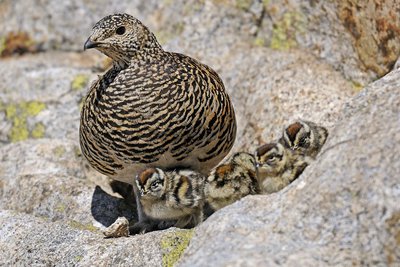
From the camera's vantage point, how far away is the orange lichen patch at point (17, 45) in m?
11.3

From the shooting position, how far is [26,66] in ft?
34.8

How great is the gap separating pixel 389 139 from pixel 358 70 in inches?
133

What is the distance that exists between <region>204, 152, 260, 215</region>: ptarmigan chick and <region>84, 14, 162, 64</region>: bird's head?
1.15 meters

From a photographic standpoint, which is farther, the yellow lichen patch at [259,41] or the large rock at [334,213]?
the yellow lichen patch at [259,41]

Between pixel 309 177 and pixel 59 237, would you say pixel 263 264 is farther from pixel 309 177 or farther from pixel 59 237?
pixel 59 237

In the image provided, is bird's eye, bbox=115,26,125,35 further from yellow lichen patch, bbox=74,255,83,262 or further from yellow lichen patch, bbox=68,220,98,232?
yellow lichen patch, bbox=74,255,83,262

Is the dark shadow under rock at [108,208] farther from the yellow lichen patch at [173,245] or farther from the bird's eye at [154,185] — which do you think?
the yellow lichen patch at [173,245]

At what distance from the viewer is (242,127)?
28.8 feet

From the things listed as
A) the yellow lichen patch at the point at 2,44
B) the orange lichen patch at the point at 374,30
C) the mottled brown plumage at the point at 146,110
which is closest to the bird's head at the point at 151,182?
the mottled brown plumage at the point at 146,110

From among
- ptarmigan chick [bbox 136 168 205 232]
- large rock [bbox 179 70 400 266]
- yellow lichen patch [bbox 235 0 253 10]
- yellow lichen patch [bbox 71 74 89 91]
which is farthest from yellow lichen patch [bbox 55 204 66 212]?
yellow lichen patch [bbox 235 0 253 10]

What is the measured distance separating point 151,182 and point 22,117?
3.74m

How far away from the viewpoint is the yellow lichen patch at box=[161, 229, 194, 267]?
6234mm

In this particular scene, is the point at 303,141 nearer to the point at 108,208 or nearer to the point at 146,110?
the point at 146,110

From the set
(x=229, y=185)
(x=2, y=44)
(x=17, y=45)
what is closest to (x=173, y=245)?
(x=229, y=185)
